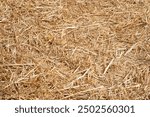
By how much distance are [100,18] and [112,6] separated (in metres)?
0.23

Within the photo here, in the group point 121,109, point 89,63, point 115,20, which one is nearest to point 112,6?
point 115,20

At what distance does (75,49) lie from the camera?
11.2ft

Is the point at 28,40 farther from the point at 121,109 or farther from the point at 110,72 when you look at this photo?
the point at 121,109

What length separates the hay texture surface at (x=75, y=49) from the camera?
123 inches

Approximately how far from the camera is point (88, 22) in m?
3.71

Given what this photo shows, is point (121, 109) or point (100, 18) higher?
point (100, 18)

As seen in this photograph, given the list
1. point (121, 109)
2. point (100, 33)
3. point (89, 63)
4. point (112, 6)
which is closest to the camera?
point (121, 109)

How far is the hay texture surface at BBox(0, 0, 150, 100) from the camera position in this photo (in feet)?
10.3

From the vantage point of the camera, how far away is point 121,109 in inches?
120

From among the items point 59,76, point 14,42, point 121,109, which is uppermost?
point 14,42

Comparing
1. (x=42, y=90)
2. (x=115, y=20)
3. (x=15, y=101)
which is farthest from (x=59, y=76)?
(x=115, y=20)

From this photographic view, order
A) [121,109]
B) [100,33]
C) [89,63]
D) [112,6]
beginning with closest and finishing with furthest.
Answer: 1. [121,109]
2. [89,63]
3. [100,33]
4. [112,6]

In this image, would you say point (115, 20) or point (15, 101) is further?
point (115, 20)

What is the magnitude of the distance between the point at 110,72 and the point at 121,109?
Answer: 0.34 metres
